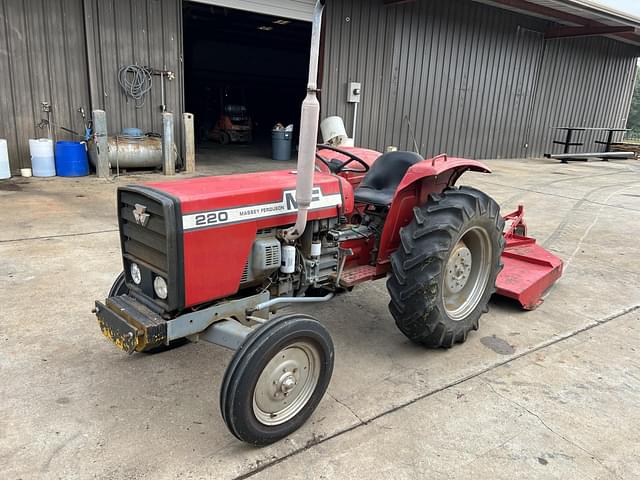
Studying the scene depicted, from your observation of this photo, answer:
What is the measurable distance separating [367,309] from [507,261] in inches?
50.0

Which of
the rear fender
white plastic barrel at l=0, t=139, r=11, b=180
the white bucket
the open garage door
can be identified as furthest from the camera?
the open garage door

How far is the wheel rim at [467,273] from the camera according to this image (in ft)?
9.75

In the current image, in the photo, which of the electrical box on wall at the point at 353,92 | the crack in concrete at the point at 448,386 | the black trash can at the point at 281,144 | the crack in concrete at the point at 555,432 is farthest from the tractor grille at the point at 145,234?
the electrical box on wall at the point at 353,92

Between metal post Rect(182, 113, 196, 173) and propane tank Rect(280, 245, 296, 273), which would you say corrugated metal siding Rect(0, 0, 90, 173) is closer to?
metal post Rect(182, 113, 196, 173)

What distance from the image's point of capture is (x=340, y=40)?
10.0m

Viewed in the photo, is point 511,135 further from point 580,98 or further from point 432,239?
point 432,239

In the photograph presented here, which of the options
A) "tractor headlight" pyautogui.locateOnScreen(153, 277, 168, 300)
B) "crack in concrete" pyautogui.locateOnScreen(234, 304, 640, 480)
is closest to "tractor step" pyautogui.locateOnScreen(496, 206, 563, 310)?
"crack in concrete" pyautogui.locateOnScreen(234, 304, 640, 480)

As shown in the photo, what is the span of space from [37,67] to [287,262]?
22.7ft

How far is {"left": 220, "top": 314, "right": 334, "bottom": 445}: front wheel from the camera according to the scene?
6.24 feet

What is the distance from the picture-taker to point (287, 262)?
2432mm

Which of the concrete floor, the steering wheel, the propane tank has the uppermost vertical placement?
the steering wheel

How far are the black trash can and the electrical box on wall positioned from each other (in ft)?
4.75

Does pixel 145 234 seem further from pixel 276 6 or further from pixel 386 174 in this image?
pixel 276 6

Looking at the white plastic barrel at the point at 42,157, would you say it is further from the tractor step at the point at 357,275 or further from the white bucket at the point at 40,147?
the tractor step at the point at 357,275
